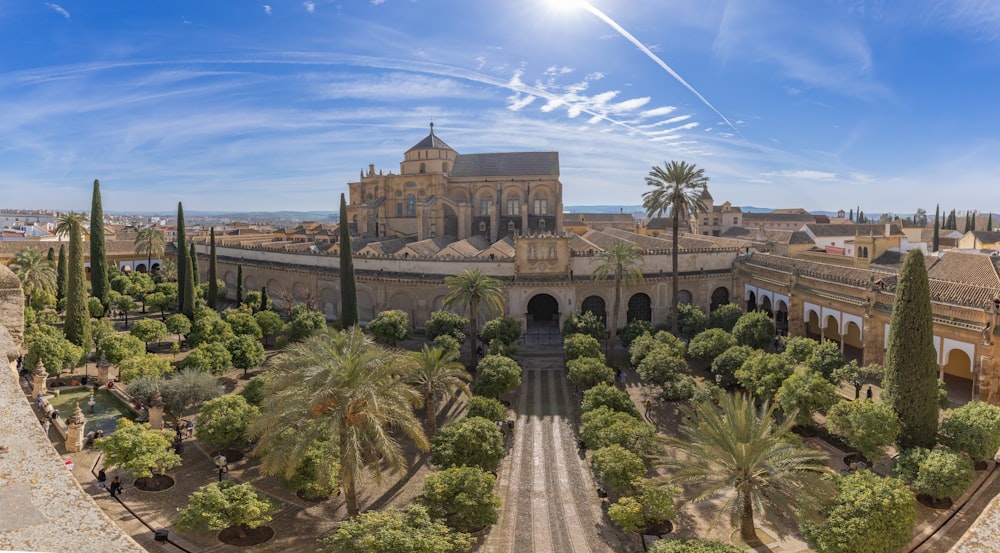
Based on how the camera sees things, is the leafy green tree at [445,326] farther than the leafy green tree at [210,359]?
Yes

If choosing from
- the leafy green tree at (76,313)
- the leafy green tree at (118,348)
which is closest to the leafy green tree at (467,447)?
the leafy green tree at (118,348)

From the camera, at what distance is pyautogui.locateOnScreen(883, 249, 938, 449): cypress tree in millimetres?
17984

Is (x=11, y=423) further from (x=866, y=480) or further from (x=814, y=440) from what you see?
(x=814, y=440)

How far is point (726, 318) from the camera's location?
3419cm

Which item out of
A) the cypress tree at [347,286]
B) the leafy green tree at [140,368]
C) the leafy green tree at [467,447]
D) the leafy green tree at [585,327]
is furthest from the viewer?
the cypress tree at [347,286]

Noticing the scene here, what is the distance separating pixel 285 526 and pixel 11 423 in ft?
21.8

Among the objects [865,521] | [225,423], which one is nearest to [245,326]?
[225,423]

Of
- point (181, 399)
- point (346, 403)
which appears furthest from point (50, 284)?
point (346, 403)

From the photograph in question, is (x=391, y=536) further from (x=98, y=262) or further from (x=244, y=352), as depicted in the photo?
(x=98, y=262)

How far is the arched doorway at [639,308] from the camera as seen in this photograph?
4056 cm

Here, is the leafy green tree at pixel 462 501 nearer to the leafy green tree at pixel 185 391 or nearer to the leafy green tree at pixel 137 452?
the leafy green tree at pixel 137 452

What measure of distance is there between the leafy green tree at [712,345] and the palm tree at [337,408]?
56.5ft

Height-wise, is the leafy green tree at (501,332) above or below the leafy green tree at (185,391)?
above

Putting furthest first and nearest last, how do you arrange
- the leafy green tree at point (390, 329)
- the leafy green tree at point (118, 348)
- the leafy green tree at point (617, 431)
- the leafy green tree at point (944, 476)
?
the leafy green tree at point (390, 329) < the leafy green tree at point (118, 348) < the leafy green tree at point (617, 431) < the leafy green tree at point (944, 476)
